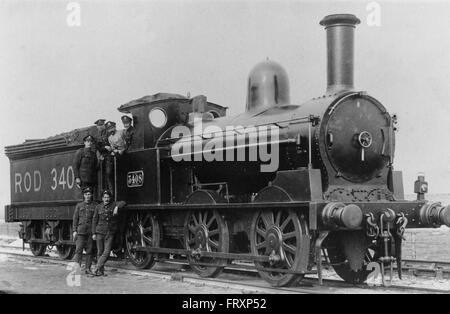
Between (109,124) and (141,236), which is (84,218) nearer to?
(141,236)

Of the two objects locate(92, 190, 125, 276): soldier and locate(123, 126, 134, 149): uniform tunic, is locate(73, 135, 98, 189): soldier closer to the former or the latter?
locate(123, 126, 134, 149): uniform tunic

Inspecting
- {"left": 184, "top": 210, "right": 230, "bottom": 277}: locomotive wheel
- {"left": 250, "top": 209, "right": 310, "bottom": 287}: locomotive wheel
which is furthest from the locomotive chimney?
{"left": 184, "top": 210, "right": 230, "bottom": 277}: locomotive wheel

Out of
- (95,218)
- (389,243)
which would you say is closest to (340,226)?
(389,243)

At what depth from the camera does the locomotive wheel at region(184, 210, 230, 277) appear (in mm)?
10125

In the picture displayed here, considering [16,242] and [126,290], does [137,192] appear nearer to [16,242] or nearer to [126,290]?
[126,290]

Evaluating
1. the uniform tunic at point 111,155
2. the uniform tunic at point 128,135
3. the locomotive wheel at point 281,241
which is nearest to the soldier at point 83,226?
the uniform tunic at point 111,155

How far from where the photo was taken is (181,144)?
11.1 m

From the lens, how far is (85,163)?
12328mm

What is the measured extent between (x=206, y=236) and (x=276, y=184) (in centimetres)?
→ 182

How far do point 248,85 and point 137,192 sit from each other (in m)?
3.03

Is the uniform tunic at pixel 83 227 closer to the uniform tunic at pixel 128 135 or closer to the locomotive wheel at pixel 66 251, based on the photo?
the uniform tunic at pixel 128 135

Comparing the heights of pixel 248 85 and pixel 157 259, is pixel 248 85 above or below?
above

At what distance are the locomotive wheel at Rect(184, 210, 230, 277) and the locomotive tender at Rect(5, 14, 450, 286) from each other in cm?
2

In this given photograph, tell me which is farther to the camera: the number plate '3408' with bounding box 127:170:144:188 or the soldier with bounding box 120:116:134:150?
the soldier with bounding box 120:116:134:150
